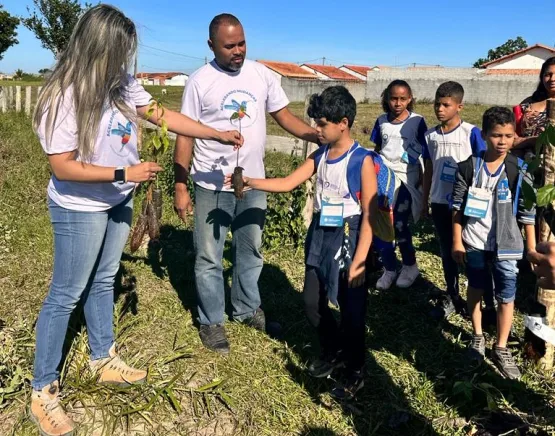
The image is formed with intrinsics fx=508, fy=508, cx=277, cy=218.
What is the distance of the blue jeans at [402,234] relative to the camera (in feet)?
13.4

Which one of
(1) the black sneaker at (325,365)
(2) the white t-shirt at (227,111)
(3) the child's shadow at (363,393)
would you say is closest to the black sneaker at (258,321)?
(3) the child's shadow at (363,393)

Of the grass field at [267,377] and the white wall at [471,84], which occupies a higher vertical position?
the white wall at [471,84]

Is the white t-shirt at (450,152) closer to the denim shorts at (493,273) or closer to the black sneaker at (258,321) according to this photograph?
the denim shorts at (493,273)

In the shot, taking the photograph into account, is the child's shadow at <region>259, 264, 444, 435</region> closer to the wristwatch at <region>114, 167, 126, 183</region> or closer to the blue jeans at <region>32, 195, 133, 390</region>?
the blue jeans at <region>32, 195, 133, 390</region>

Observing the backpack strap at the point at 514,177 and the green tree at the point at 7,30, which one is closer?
the backpack strap at the point at 514,177

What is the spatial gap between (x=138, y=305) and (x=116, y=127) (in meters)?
1.86

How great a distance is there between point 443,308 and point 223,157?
1998 millimetres

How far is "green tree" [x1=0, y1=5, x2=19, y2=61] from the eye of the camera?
37.5 m

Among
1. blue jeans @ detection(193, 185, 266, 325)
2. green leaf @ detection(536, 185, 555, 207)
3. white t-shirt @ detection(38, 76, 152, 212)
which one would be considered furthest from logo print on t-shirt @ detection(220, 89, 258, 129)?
green leaf @ detection(536, 185, 555, 207)

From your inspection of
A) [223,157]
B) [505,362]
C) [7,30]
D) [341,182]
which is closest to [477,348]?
[505,362]

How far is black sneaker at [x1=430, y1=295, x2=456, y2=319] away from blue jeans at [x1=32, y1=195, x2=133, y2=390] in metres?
2.32

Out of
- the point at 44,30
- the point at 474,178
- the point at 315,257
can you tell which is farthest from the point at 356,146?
the point at 44,30

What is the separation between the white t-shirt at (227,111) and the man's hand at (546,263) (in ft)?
6.21

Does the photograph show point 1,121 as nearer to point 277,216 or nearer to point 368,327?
point 277,216
